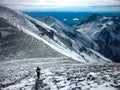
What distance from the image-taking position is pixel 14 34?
2530 inches

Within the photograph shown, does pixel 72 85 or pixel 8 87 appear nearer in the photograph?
pixel 72 85

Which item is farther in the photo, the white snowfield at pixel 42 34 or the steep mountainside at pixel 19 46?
the white snowfield at pixel 42 34

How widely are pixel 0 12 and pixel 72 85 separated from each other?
7953 centimetres

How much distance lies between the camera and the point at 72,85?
74.8 feet

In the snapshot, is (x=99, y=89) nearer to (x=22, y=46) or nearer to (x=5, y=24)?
(x=22, y=46)

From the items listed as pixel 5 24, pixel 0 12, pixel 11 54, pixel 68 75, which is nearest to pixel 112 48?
pixel 0 12

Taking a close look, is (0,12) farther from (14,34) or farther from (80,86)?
(80,86)

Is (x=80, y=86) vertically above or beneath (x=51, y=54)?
above

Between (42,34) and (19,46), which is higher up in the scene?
(19,46)

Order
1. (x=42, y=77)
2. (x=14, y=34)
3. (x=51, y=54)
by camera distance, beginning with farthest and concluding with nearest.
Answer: (x=14, y=34)
(x=51, y=54)
(x=42, y=77)

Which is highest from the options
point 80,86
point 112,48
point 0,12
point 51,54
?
point 0,12

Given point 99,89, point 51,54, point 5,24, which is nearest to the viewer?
point 99,89

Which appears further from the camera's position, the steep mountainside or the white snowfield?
the white snowfield

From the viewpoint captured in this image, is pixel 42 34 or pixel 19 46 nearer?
pixel 19 46
